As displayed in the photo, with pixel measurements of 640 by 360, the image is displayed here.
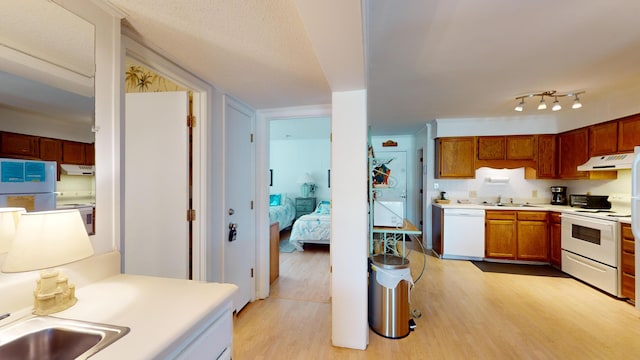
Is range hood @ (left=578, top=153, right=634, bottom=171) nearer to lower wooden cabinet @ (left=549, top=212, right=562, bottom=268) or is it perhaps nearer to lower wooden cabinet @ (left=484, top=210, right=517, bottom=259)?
lower wooden cabinet @ (left=549, top=212, right=562, bottom=268)

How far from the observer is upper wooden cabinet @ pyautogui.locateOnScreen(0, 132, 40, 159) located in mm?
859

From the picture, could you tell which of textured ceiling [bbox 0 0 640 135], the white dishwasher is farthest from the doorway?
the white dishwasher

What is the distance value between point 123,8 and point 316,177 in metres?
5.88

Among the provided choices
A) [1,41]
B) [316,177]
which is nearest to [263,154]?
[1,41]

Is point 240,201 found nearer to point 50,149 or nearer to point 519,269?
point 50,149

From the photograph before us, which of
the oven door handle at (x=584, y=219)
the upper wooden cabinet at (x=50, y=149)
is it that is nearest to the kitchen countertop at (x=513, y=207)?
the oven door handle at (x=584, y=219)

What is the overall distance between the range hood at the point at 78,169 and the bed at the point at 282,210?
12.7 feet

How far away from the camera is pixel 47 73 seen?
40.0 inches

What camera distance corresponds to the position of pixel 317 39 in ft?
3.89

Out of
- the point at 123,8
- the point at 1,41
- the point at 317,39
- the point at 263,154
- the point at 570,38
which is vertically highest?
the point at 570,38

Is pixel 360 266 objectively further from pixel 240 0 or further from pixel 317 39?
pixel 240 0

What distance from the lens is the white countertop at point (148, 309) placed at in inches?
26.7

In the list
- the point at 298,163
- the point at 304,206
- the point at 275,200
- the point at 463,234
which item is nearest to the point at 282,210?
the point at 275,200

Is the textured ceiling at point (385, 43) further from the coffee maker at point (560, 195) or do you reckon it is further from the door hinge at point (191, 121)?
the coffee maker at point (560, 195)
